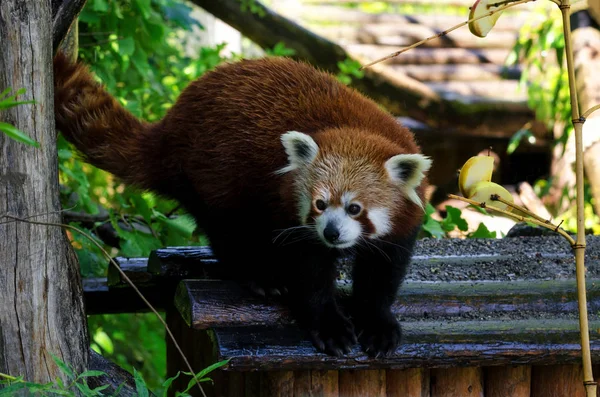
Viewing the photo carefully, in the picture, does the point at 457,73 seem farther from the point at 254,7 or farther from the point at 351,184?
the point at 351,184

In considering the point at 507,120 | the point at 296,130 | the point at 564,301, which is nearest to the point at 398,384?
the point at 564,301

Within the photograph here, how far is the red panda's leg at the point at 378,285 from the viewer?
2723mm

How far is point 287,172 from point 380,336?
0.69 metres

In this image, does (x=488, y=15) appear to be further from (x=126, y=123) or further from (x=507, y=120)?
(x=507, y=120)

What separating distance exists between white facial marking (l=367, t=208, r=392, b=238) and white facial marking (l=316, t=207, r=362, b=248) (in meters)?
0.07

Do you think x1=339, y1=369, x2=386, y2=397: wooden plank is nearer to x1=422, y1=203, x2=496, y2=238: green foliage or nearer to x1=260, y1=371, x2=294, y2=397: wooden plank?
x1=260, y1=371, x2=294, y2=397: wooden plank

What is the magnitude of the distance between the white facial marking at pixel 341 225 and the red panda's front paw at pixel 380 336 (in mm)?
288

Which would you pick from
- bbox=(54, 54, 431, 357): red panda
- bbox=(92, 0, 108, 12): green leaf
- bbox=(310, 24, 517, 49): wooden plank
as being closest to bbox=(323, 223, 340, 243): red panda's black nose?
bbox=(54, 54, 431, 357): red panda

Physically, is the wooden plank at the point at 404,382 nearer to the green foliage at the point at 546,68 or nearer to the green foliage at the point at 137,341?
the green foliage at the point at 137,341

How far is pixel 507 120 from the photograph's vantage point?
7742 millimetres

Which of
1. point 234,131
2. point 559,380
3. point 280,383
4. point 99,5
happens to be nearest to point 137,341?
point 99,5

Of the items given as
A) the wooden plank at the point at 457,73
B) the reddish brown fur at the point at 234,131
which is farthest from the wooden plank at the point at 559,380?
the wooden plank at the point at 457,73

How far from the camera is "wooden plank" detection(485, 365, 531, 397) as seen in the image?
9.39 feet

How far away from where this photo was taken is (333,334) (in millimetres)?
2639
